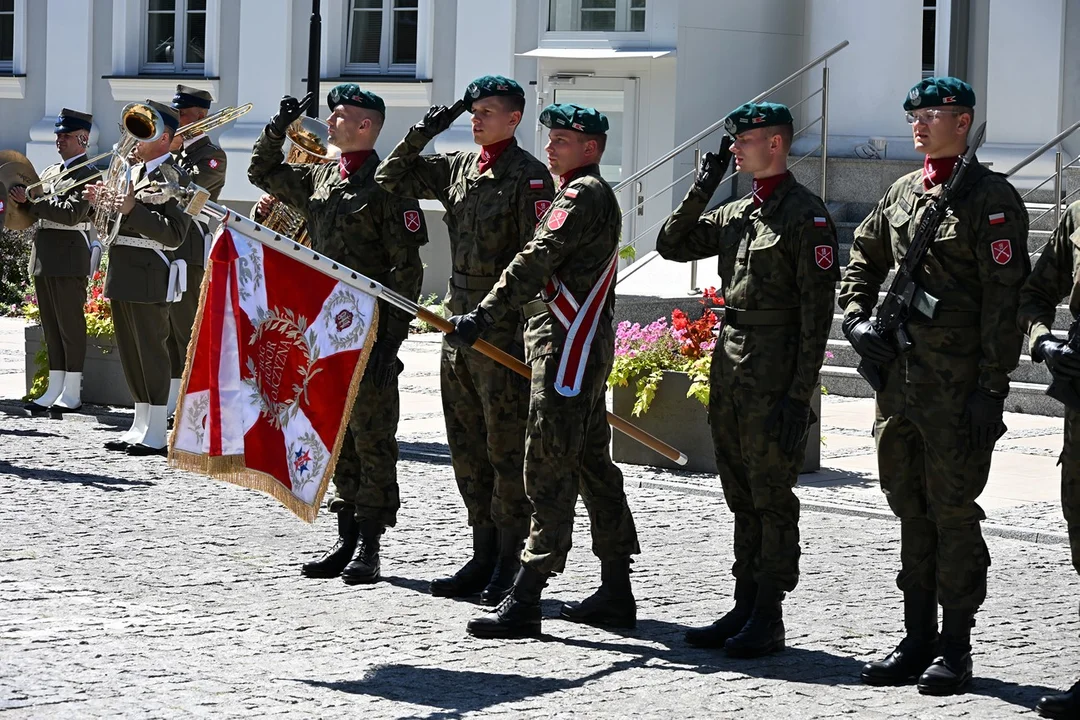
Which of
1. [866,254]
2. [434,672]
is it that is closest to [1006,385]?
[866,254]

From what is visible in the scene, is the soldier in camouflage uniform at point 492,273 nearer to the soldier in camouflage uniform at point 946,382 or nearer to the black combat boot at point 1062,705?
the soldier in camouflage uniform at point 946,382

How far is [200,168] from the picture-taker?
11367 millimetres

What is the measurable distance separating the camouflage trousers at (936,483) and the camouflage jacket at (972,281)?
9 centimetres

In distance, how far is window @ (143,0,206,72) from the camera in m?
22.1

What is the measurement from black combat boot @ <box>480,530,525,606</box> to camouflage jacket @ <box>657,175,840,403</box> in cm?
121

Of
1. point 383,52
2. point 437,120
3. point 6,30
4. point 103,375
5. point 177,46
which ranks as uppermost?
point 6,30

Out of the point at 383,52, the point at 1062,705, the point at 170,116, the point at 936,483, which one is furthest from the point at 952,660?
the point at 383,52

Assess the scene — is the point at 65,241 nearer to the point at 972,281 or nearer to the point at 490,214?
the point at 490,214

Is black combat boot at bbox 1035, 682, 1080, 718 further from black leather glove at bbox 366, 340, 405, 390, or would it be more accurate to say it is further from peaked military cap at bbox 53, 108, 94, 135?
peaked military cap at bbox 53, 108, 94, 135

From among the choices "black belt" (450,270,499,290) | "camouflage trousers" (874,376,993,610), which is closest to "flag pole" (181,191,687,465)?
"black belt" (450,270,499,290)

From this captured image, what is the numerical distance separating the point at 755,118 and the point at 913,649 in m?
1.98

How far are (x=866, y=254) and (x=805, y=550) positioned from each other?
2390 mm

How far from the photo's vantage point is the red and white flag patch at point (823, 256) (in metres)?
6.36

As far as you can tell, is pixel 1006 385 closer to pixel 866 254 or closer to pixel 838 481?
pixel 866 254
